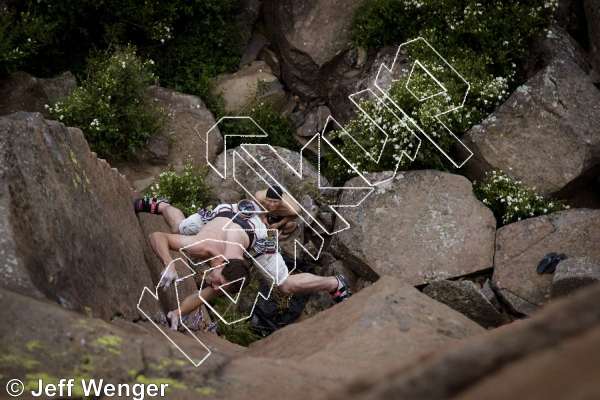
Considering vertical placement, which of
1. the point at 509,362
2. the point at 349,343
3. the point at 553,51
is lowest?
the point at 553,51

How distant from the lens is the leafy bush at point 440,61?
430 inches

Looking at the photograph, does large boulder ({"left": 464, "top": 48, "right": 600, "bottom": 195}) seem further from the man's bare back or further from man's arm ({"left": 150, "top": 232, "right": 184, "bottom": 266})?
man's arm ({"left": 150, "top": 232, "right": 184, "bottom": 266})

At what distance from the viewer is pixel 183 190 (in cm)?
1112

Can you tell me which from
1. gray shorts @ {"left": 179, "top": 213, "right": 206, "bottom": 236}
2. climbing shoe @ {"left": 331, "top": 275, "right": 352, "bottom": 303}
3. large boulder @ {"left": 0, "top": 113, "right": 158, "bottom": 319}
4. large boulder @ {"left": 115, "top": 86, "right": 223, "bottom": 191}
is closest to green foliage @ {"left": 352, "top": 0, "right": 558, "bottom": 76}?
large boulder @ {"left": 115, "top": 86, "right": 223, "bottom": 191}

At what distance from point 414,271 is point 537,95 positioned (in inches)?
91.7

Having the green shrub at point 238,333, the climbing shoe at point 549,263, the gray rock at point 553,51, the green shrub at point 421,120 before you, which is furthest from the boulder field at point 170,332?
the gray rock at point 553,51

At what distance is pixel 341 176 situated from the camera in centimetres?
1170

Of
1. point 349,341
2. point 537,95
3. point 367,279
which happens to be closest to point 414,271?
point 367,279

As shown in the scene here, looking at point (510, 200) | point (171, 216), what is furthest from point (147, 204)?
point (510, 200)

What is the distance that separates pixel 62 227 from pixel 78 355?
139 cm

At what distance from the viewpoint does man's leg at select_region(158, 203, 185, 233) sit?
9.20 metres

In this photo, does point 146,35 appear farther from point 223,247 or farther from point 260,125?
point 223,247

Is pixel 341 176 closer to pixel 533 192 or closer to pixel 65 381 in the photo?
pixel 533 192

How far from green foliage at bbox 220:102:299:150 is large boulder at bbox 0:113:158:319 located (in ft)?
12.6
